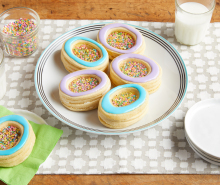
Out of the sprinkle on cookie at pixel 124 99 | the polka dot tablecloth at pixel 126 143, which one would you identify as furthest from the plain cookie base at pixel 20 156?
the sprinkle on cookie at pixel 124 99

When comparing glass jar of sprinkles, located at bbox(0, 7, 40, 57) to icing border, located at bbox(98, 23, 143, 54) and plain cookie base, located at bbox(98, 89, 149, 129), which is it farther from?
plain cookie base, located at bbox(98, 89, 149, 129)

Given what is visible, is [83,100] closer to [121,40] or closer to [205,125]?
[121,40]

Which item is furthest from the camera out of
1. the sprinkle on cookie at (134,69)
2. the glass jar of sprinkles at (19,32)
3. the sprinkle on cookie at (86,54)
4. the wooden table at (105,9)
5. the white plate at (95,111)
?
the wooden table at (105,9)

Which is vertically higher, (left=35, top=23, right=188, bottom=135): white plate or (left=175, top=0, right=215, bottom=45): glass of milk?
(left=175, top=0, right=215, bottom=45): glass of milk

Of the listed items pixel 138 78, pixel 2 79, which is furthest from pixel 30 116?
pixel 138 78

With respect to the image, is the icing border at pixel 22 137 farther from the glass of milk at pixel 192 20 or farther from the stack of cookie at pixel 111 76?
the glass of milk at pixel 192 20

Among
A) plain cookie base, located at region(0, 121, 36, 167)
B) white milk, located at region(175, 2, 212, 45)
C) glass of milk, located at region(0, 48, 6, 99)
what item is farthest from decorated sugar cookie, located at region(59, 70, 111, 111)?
white milk, located at region(175, 2, 212, 45)

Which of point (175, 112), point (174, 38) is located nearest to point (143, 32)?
point (174, 38)
